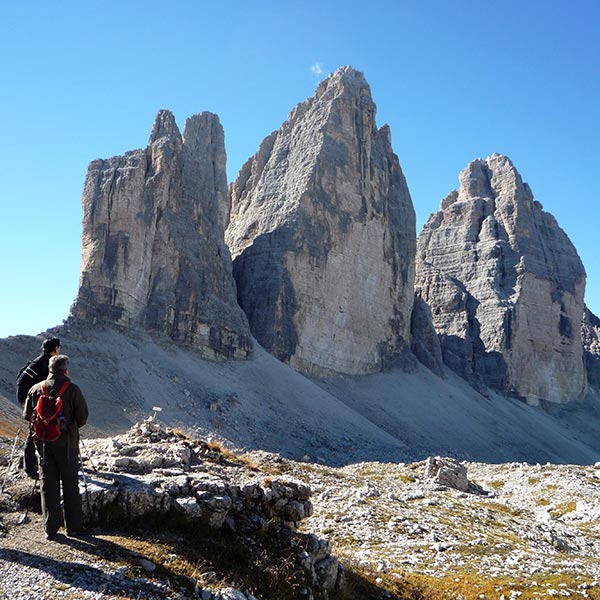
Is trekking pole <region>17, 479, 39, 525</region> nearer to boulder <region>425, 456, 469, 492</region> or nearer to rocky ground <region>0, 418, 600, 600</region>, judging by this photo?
rocky ground <region>0, 418, 600, 600</region>

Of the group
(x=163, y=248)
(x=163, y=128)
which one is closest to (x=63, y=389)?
→ (x=163, y=248)

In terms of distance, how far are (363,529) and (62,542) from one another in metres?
10.2

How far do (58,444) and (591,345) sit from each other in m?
164

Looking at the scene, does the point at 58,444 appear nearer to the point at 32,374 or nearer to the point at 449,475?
the point at 32,374

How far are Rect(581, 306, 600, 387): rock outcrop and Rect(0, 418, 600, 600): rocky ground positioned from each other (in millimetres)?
124908

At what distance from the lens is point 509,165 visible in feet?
455

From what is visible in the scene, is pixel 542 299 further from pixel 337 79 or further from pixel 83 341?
pixel 83 341

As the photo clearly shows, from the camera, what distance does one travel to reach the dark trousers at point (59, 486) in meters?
10.1

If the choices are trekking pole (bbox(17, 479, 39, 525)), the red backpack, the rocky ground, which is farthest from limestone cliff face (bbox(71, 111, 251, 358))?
the red backpack

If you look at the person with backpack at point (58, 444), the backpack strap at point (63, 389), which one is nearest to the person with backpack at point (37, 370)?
the person with backpack at point (58, 444)

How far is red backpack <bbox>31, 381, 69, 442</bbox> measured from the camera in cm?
1041

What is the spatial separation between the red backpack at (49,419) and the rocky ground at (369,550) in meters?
1.44

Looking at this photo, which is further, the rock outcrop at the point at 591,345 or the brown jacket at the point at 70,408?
the rock outcrop at the point at 591,345

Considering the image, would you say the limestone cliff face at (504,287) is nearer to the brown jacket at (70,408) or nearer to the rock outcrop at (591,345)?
the rock outcrop at (591,345)
